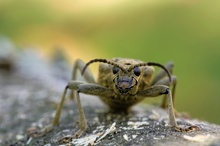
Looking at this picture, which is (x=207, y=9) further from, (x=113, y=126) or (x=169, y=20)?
(x=113, y=126)

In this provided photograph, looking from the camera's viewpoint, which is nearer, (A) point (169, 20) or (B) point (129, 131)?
(B) point (129, 131)

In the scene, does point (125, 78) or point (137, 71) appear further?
point (137, 71)

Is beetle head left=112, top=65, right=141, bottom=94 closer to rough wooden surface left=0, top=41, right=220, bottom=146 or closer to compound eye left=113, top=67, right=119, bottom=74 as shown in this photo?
compound eye left=113, top=67, right=119, bottom=74

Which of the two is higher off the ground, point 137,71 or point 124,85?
point 137,71

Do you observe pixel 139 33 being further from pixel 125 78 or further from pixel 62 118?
pixel 125 78

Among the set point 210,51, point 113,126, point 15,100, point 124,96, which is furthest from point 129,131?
point 210,51

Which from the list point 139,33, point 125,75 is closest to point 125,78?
point 125,75

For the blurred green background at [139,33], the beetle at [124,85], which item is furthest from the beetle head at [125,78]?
the blurred green background at [139,33]
